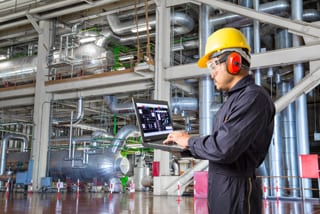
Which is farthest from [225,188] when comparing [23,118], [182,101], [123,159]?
[23,118]

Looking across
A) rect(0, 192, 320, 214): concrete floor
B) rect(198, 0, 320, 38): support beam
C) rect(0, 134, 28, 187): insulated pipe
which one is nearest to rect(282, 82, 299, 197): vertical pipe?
rect(0, 192, 320, 214): concrete floor

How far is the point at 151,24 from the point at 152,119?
13375 millimetres

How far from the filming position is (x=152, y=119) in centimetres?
230

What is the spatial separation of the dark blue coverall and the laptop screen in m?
0.42

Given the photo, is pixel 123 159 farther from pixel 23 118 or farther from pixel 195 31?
pixel 23 118

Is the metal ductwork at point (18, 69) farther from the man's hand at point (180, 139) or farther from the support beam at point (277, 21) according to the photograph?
the man's hand at point (180, 139)

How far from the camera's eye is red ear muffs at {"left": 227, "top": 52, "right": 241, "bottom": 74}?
5.90 ft

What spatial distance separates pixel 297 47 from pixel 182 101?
4.72m

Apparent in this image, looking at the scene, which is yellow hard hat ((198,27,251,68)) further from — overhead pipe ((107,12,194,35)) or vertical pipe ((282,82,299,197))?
overhead pipe ((107,12,194,35))

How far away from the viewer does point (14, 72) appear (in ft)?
57.7

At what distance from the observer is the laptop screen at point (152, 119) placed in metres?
2.16

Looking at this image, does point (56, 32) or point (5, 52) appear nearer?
point (56, 32)

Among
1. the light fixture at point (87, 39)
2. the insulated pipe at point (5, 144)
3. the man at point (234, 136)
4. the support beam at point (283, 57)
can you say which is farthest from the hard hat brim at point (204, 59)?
the insulated pipe at point (5, 144)

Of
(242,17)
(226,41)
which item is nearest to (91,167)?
(242,17)
